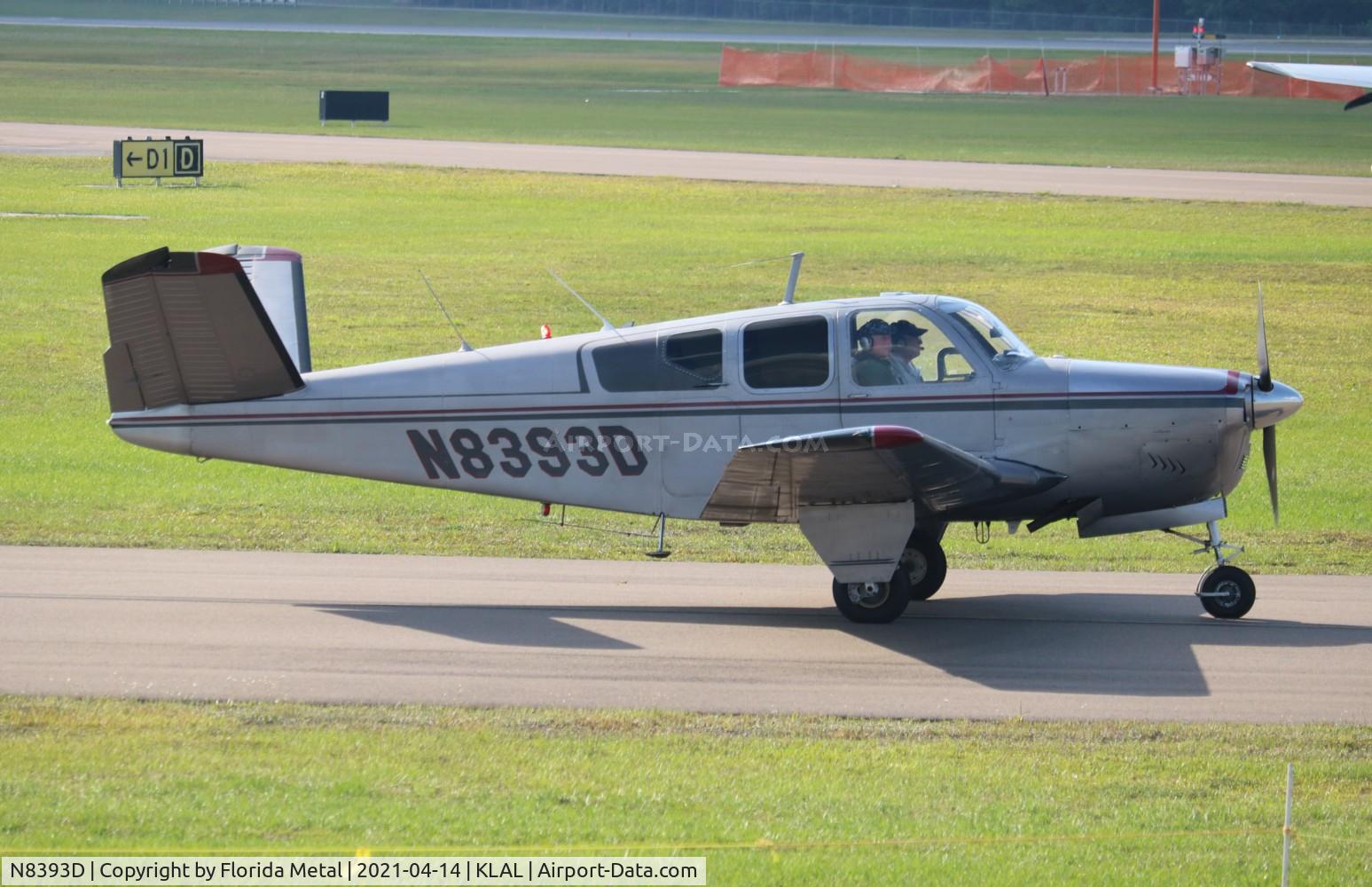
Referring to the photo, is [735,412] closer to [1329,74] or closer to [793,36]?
[1329,74]

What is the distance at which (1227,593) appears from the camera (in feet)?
41.1

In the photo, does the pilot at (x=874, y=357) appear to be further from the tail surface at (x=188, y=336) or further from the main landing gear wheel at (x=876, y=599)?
the tail surface at (x=188, y=336)

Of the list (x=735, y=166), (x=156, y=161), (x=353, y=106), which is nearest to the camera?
(x=156, y=161)

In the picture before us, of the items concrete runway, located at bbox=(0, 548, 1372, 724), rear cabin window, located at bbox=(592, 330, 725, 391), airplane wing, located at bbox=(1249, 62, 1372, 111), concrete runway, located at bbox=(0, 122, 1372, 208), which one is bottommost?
concrete runway, located at bbox=(0, 548, 1372, 724)

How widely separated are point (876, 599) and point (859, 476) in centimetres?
128

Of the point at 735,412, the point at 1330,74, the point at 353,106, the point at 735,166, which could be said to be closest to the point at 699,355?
the point at 735,412

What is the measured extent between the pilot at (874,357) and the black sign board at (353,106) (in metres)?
52.2

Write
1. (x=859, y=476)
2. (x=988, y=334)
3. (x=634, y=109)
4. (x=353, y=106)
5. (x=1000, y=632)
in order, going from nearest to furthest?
(x=859, y=476), (x=1000, y=632), (x=988, y=334), (x=353, y=106), (x=634, y=109)

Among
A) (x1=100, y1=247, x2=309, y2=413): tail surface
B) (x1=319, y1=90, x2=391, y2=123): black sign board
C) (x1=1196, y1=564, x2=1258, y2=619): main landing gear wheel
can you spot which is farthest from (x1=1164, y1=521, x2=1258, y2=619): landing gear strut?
(x1=319, y1=90, x2=391, y2=123): black sign board

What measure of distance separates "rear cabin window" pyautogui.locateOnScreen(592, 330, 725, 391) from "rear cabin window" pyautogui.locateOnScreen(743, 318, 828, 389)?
243 mm

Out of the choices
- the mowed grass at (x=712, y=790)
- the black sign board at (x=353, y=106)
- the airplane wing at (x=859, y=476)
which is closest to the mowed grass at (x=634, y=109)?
the black sign board at (x=353, y=106)

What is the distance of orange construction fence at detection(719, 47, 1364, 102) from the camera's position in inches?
3194

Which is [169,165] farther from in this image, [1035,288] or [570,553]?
[570,553]

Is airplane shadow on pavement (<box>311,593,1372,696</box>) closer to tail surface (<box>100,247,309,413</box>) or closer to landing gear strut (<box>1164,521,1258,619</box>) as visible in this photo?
landing gear strut (<box>1164,521,1258,619</box>)
